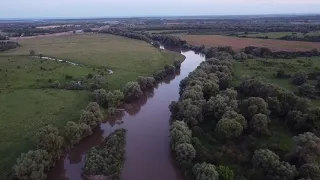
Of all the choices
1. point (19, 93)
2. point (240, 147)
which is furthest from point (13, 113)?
point (240, 147)

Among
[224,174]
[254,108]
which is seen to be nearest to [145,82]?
[254,108]

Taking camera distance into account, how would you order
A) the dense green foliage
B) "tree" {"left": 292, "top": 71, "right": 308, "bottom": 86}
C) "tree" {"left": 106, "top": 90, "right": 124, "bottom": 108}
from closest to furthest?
1. the dense green foliage
2. "tree" {"left": 106, "top": 90, "right": 124, "bottom": 108}
3. "tree" {"left": 292, "top": 71, "right": 308, "bottom": 86}

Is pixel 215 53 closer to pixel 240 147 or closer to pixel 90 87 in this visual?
pixel 90 87

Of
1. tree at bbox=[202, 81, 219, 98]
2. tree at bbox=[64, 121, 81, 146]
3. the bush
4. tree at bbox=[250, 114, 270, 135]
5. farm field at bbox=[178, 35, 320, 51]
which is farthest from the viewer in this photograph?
farm field at bbox=[178, 35, 320, 51]

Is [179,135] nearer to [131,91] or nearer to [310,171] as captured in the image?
[310,171]

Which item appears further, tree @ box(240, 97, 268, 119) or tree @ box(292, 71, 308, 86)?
tree @ box(292, 71, 308, 86)

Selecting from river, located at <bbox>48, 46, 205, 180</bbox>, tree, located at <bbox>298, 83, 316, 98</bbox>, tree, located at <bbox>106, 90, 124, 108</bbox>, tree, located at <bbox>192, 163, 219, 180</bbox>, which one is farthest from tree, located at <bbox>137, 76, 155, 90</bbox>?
tree, located at <bbox>192, 163, 219, 180</bbox>

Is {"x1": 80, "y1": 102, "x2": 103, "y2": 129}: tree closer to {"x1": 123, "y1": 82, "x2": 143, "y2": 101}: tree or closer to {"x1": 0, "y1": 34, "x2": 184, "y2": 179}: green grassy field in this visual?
{"x1": 0, "y1": 34, "x2": 184, "y2": 179}: green grassy field
